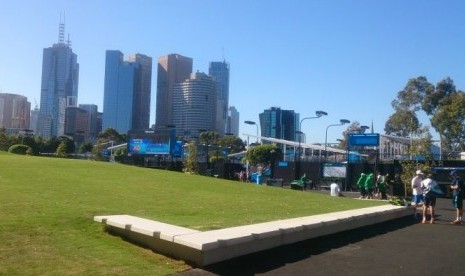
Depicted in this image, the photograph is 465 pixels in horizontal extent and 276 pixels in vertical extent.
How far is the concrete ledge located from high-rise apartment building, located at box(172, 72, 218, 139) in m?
112

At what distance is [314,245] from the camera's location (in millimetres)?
9945

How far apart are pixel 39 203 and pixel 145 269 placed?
4555 mm

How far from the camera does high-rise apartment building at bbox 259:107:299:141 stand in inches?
3780

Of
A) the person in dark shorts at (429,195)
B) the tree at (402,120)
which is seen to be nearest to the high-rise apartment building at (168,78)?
the tree at (402,120)

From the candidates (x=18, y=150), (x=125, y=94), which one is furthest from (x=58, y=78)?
(x=18, y=150)

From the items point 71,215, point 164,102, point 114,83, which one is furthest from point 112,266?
point 114,83

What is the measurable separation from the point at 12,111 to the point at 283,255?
14364 centimetres

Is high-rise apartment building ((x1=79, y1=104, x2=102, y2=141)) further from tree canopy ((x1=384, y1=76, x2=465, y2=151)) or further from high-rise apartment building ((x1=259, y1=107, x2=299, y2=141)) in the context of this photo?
tree canopy ((x1=384, y1=76, x2=465, y2=151))

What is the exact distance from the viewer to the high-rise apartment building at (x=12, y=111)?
13650 cm

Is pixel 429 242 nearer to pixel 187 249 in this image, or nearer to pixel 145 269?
pixel 187 249

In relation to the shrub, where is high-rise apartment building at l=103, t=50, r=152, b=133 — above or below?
above

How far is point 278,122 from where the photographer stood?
9781cm

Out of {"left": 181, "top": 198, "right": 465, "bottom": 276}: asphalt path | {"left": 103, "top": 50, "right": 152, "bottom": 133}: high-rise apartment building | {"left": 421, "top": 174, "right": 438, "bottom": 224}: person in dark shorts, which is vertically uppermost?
{"left": 103, "top": 50, "right": 152, "bottom": 133}: high-rise apartment building

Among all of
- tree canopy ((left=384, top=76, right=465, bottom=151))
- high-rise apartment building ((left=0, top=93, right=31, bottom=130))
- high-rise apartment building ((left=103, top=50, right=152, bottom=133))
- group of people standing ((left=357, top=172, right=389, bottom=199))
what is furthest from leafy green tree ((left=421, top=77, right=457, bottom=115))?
high-rise apartment building ((left=0, top=93, right=31, bottom=130))
